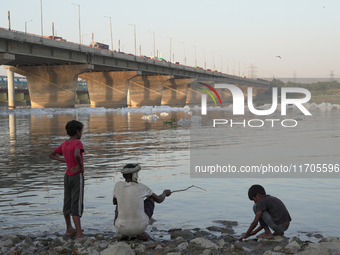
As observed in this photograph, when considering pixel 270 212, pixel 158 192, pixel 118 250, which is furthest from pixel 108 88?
pixel 118 250

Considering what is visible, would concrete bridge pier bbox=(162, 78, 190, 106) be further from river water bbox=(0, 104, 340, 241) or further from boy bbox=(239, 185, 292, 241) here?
boy bbox=(239, 185, 292, 241)

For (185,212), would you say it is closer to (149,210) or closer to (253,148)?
(149,210)

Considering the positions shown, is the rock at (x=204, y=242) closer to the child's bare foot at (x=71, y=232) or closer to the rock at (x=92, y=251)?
the rock at (x=92, y=251)

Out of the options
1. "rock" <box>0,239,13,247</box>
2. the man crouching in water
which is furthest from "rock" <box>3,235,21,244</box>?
the man crouching in water

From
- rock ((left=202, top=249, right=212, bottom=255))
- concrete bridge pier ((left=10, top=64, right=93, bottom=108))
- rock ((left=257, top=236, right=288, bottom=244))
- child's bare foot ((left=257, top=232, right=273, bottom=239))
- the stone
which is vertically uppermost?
concrete bridge pier ((left=10, top=64, right=93, bottom=108))

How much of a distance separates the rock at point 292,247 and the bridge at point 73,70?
39440 mm

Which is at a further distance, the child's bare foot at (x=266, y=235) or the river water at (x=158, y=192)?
the river water at (x=158, y=192)

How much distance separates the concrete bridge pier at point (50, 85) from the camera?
58.0 m

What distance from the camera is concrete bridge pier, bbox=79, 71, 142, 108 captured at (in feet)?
230

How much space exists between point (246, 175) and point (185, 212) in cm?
346

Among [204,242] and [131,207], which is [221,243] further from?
[131,207]

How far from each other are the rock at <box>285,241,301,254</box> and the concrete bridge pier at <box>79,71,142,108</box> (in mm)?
65508

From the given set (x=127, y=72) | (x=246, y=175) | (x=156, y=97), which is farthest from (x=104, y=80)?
(x=246, y=175)

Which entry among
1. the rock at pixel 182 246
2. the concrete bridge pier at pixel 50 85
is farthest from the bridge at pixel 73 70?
the rock at pixel 182 246
